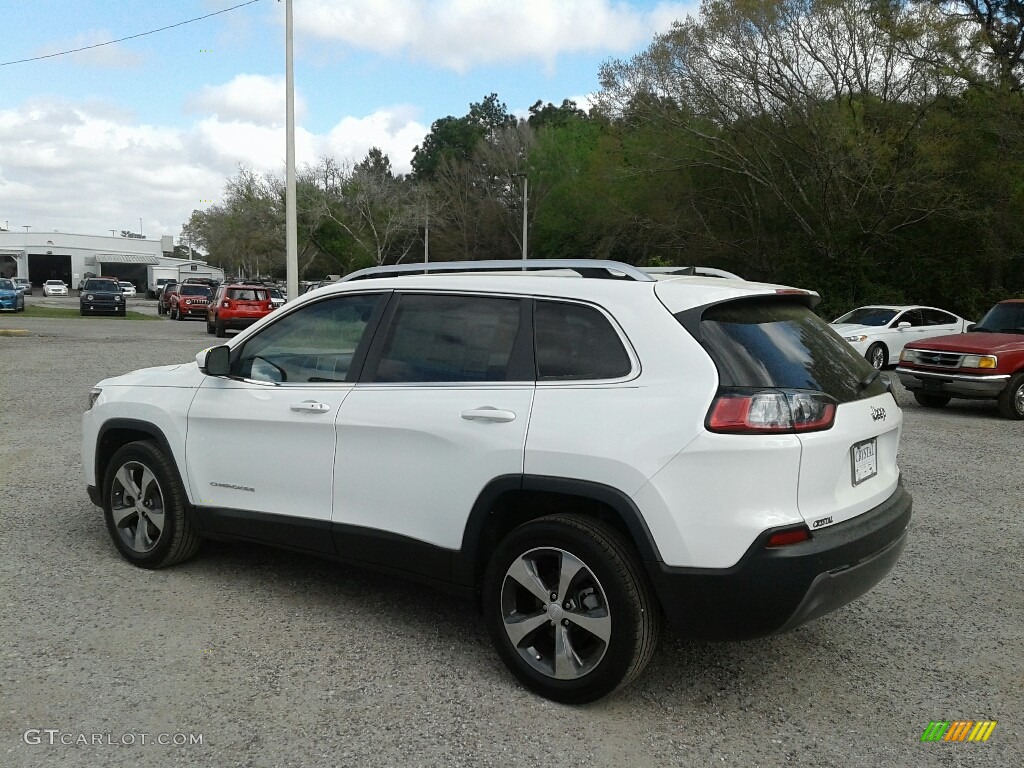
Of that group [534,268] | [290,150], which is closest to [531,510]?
[534,268]

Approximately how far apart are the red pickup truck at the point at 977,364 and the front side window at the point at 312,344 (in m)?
10.1

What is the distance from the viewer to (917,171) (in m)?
28.9

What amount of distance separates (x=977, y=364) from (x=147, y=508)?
1072 centimetres

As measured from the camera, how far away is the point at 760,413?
3354 mm

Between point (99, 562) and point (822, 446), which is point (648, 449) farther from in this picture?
point (99, 562)

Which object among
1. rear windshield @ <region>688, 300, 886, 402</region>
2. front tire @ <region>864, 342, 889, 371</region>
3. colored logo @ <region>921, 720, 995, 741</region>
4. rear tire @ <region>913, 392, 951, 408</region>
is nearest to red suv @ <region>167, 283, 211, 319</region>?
front tire @ <region>864, 342, 889, 371</region>

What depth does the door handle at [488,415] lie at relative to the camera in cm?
376

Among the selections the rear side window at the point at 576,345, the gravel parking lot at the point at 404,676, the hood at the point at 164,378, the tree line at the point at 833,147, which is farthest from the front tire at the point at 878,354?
the rear side window at the point at 576,345

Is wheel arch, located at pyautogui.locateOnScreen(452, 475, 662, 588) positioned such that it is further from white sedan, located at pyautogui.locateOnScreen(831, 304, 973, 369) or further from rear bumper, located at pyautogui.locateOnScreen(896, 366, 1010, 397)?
white sedan, located at pyautogui.locateOnScreen(831, 304, 973, 369)

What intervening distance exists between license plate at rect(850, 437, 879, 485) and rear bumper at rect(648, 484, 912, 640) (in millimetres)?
257

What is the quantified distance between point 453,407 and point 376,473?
0.52 metres

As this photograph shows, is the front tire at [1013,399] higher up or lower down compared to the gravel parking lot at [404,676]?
higher up

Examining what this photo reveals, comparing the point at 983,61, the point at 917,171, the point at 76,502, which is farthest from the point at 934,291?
the point at 76,502

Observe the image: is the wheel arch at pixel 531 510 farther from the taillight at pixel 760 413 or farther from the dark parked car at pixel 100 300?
the dark parked car at pixel 100 300
